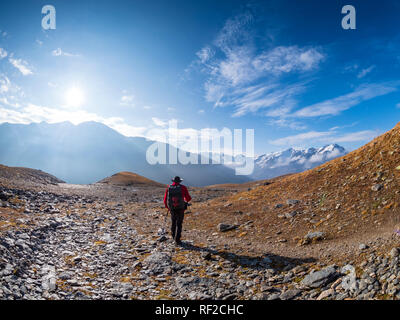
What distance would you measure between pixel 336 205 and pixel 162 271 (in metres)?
10.5

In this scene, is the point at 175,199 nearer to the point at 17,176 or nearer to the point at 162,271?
the point at 162,271

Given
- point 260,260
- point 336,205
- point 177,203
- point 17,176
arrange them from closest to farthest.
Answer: point 260,260
point 177,203
point 336,205
point 17,176

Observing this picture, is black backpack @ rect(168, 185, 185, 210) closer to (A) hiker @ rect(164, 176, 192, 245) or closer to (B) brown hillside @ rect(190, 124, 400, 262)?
(A) hiker @ rect(164, 176, 192, 245)

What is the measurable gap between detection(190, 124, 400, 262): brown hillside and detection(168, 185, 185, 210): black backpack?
432 centimetres

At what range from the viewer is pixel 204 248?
442 inches

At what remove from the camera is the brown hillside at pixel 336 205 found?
9.77 m

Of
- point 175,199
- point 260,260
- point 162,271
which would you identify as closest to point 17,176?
point 175,199

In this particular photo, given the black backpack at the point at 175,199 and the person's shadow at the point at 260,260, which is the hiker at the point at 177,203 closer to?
the black backpack at the point at 175,199

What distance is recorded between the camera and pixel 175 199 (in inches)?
466

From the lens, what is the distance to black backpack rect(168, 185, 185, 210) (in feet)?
38.7

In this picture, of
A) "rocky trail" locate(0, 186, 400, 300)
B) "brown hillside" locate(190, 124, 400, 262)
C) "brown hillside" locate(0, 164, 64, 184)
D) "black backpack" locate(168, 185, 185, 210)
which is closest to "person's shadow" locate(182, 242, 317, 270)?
"rocky trail" locate(0, 186, 400, 300)

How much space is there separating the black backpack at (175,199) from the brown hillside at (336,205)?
432 cm

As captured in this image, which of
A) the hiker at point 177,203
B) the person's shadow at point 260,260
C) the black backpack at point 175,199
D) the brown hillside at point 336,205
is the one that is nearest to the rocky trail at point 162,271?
the person's shadow at point 260,260
